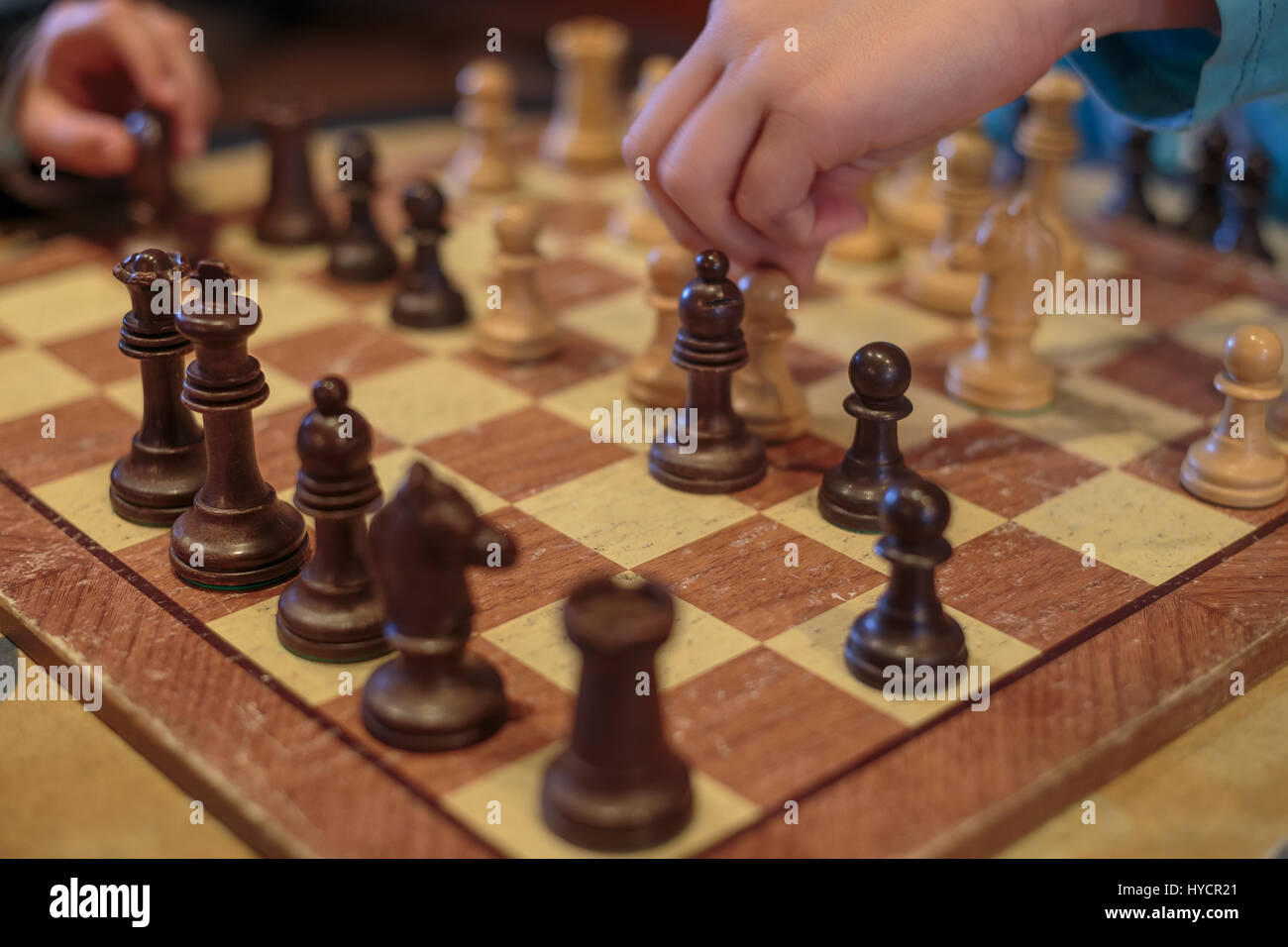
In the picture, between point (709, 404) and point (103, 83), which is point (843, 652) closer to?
point (709, 404)

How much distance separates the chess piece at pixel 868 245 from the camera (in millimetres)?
2113

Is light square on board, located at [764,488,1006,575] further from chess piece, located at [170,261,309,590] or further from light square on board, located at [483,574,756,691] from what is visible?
chess piece, located at [170,261,309,590]

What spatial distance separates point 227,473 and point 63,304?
2.51ft

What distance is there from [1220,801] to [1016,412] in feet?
2.15

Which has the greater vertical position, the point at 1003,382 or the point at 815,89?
the point at 815,89

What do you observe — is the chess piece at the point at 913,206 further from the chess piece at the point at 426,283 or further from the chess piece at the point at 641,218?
the chess piece at the point at 426,283

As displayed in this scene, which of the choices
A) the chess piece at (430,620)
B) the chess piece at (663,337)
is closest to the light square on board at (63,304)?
the chess piece at (663,337)

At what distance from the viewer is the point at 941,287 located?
197cm

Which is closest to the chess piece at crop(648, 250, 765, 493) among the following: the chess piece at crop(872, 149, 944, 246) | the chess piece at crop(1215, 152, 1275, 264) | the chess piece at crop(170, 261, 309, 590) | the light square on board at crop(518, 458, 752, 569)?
the light square on board at crop(518, 458, 752, 569)

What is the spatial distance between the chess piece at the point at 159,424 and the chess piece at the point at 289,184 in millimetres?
740

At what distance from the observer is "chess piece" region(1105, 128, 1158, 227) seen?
2.26m

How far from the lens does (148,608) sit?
1284 millimetres

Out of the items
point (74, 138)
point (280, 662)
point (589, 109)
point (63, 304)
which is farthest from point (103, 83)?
point (280, 662)

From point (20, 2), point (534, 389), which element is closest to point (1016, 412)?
point (534, 389)
